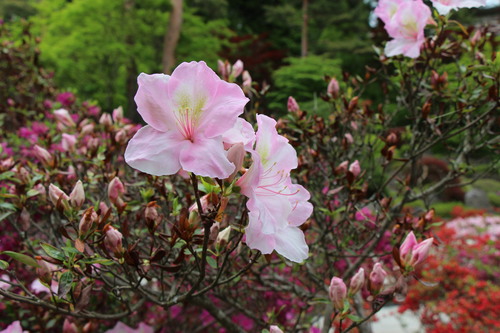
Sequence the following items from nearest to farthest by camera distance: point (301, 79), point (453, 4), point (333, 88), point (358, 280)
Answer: point (358, 280), point (453, 4), point (333, 88), point (301, 79)

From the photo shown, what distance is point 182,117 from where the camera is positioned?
656mm

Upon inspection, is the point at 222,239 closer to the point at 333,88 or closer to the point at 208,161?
the point at 208,161

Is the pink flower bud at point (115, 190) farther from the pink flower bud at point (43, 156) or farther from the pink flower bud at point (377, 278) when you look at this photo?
the pink flower bud at point (377, 278)

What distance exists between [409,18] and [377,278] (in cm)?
87

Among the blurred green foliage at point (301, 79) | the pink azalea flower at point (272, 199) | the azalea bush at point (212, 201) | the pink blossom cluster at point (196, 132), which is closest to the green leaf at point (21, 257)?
the azalea bush at point (212, 201)

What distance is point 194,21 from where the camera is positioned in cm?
1059

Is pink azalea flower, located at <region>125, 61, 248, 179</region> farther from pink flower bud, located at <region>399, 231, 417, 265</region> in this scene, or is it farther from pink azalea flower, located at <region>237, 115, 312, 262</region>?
pink flower bud, located at <region>399, 231, 417, 265</region>

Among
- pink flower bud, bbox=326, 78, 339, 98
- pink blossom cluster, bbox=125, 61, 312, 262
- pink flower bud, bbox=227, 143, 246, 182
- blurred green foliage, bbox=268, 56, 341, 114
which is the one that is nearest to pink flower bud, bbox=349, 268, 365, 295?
pink blossom cluster, bbox=125, 61, 312, 262

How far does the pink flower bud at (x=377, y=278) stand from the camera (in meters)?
0.91

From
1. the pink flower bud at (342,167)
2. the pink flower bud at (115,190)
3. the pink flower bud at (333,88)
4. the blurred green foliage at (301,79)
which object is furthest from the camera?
the blurred green foliage at (301,79)

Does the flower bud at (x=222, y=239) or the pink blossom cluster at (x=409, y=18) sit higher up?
the pink blossom cluster at (x=409, y=18)

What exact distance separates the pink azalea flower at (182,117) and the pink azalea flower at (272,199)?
8 centimetres

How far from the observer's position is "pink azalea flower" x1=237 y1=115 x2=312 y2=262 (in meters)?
0.68

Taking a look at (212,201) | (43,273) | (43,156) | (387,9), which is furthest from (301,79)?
(212,201)
